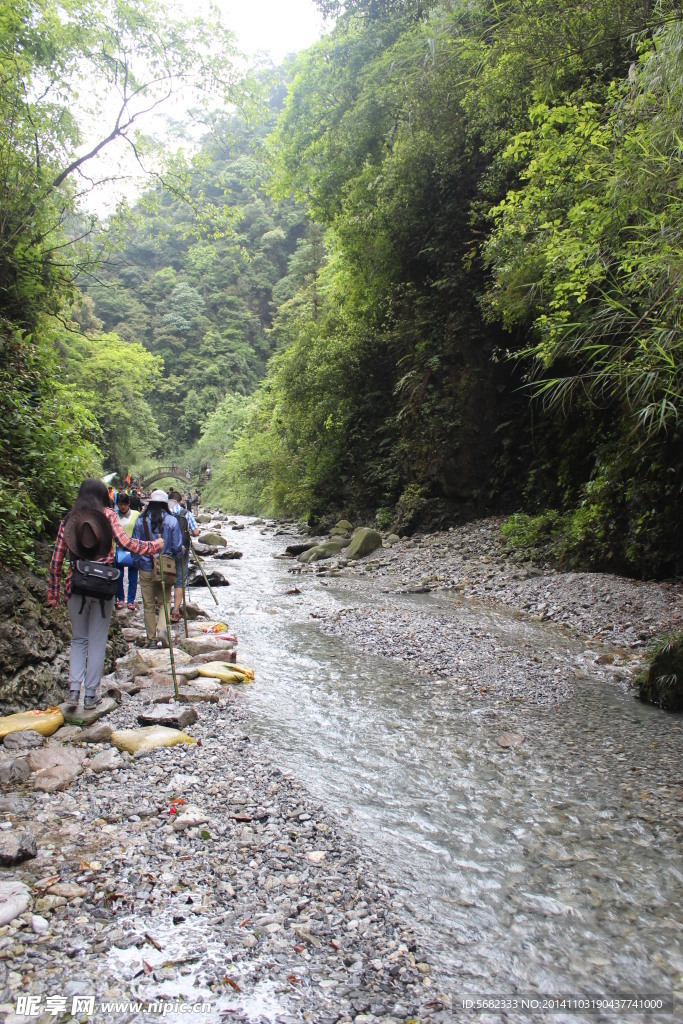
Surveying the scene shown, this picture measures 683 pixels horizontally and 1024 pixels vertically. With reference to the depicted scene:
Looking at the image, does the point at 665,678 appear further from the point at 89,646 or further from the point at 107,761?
the point at 89,646

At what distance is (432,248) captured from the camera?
55.6ft

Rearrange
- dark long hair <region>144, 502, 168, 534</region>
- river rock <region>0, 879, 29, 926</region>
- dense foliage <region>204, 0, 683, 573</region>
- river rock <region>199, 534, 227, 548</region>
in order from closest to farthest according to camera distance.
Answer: river rock <region>0, 879, 29, 926</region>
dense foliage <region>204, 0, 683, 573</region>
dark long hair <region>144, 502, 168, 534</region>
river rock <region>199, 534, 227, 548</region>

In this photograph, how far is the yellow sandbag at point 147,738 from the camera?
4598 millimetres

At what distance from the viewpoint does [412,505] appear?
17016 millimetres

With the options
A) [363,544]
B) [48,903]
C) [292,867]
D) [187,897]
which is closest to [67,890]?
[48,903]

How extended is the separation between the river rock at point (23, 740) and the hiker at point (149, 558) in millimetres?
2785

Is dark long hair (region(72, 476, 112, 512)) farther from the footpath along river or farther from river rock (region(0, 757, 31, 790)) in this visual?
the footpath along river

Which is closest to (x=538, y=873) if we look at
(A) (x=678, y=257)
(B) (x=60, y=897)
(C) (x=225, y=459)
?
(B) (x=60, y=897)

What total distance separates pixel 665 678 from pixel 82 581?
531cm

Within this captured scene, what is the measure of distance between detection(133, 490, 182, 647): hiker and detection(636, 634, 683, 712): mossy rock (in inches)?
208

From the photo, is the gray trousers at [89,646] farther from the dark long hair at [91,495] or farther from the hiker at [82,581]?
the dark long hair at [91,495]

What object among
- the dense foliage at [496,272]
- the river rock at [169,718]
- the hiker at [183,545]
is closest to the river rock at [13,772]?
the river rock at [169,718]

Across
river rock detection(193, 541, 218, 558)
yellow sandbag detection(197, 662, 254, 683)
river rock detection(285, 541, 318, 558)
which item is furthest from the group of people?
river rock detection(193, 541, 218, 558)

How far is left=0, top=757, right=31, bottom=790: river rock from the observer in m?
3.91
